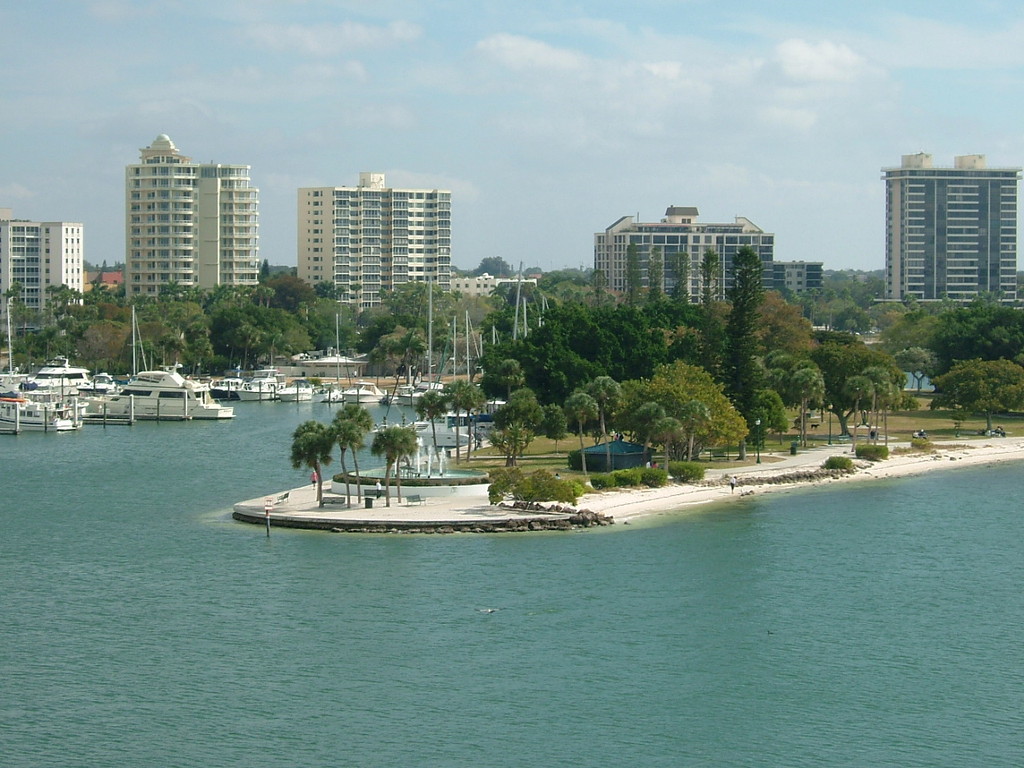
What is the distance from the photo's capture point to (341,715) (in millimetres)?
34531

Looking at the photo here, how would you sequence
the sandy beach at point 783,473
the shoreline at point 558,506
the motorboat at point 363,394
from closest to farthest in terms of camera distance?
the shoreline at point 558,506 < the sandy beach at point 783,473 < the motorboat at point 363,394

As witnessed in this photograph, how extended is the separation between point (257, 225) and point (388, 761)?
154852 millimetres

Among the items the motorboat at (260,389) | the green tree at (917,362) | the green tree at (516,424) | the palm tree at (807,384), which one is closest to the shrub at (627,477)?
the green tree at (516,424)

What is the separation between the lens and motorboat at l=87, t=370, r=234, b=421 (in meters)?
106

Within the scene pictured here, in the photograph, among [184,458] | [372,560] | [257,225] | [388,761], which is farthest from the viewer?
[257,225]

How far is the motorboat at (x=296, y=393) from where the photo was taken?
4877 inches

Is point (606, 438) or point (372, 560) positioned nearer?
point (372, 560)

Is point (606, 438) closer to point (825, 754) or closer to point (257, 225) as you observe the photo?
point (825, 754)

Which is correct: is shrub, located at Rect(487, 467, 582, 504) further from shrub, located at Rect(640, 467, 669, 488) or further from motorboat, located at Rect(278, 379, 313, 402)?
motorboat, located at Rect(278, 379, 313, 402)

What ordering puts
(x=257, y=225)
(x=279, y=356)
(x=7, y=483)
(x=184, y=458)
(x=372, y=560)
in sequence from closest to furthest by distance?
(x=372, y=560), (x=7, y=483), (x=184, y=458), (x=279, y=356), (x=257, y=225)

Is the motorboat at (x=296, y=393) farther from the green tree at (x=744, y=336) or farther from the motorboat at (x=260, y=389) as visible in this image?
the green tree at (x=744, y=336)

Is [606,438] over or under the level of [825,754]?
over

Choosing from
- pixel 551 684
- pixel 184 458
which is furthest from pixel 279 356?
pixel 551 684

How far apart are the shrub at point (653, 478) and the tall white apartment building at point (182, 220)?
12033 centimetres
